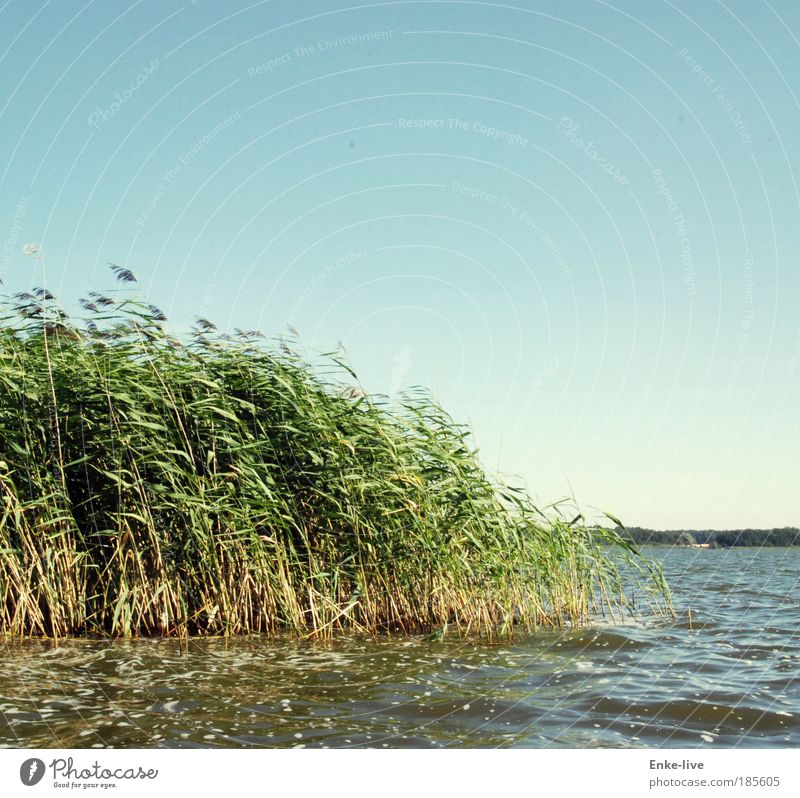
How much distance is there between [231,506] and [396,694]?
3.23 metres

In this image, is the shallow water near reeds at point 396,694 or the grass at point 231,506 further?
the grass at point 231,506

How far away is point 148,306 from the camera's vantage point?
390 inches

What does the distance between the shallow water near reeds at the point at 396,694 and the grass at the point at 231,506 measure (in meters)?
0.55

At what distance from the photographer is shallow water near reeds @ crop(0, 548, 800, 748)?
20.0 feet

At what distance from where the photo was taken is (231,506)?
30.7ft

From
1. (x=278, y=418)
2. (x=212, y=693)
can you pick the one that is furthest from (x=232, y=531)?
(x=212, y=693)

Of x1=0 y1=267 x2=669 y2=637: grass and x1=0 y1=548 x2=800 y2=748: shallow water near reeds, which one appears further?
x1=0 y1=267 x2=669 y2=637: grass

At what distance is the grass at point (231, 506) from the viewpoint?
878 cm

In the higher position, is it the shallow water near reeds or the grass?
the grass

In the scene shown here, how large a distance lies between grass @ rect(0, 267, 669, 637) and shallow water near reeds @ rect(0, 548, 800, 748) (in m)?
0.55
